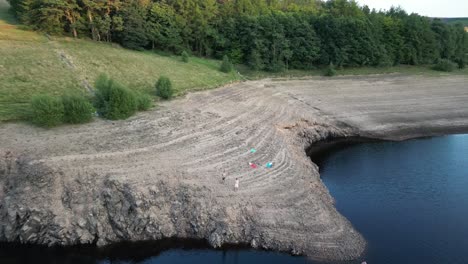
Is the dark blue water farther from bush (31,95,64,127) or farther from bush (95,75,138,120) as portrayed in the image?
bush (31,95,64,127)

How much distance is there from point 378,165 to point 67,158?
25.2 meters

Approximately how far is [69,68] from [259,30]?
29817 mm

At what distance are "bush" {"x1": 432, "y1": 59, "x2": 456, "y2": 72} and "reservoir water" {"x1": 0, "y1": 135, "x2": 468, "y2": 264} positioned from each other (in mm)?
29447

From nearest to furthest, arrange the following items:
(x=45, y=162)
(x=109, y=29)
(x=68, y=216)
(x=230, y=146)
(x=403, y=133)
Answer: (x=68, y=216), (x=45, y=162), (x=230, y=146), (x=403, y=133), (x=109, y=29)

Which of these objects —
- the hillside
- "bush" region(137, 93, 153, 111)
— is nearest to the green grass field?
the hillside

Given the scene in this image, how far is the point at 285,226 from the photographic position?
22656 mm

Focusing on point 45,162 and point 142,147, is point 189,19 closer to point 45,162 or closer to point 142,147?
point 142,147

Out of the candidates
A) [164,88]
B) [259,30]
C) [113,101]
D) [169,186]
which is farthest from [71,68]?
[259,30]

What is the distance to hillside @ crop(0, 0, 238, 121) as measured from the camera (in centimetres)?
3406

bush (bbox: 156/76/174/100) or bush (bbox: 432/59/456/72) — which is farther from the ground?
bush (bbox: 432/59/456/72)

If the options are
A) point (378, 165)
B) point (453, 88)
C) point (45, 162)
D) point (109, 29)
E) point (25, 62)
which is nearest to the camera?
point (45, 162)

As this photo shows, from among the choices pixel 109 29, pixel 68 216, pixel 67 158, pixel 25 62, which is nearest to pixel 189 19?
pixel 109 29

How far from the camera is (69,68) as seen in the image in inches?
1550

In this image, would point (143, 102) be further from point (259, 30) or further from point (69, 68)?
point (259, 30)
